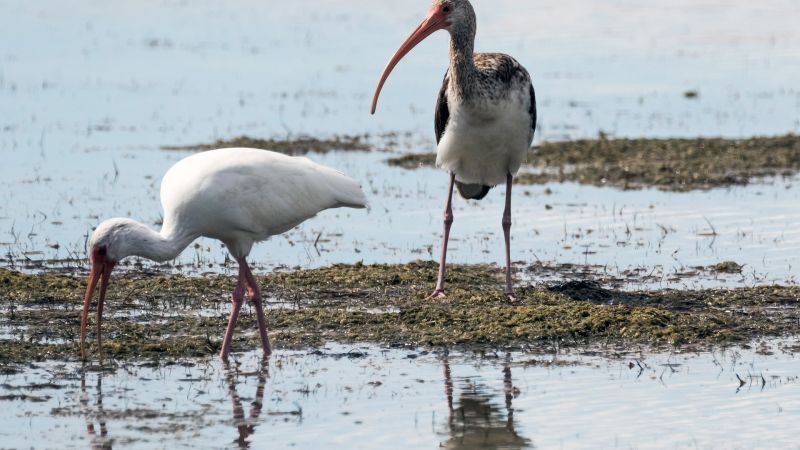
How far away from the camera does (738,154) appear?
17750mm

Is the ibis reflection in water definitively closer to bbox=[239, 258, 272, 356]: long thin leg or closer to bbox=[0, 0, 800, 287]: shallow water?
bbox=[239, 258, 272, 356]: long thin leg

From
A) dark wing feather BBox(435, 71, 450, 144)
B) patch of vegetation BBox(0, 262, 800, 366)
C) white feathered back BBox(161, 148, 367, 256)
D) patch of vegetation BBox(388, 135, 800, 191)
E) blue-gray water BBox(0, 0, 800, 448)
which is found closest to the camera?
blue-gray water BBox(0, 0, 800, 448)

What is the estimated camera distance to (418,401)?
842 centimetres

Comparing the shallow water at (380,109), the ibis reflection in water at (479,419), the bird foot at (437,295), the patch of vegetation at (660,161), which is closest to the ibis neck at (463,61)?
the bird foot at (437,295)

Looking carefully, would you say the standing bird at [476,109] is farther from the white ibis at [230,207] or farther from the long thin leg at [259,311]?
the long thin leg at [259,311]

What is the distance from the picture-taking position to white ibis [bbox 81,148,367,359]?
9086 millimetres

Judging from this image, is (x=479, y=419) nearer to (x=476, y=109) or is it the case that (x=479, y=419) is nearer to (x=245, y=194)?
(x=245, y=194)

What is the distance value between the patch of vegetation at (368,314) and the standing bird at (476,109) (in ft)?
1.47

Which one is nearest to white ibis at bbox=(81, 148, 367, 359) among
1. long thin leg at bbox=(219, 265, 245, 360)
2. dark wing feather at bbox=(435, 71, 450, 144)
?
long thin leg at bbox=(219, 265, 245, 360)

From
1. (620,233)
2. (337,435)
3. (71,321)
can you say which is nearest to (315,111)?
(620,233)

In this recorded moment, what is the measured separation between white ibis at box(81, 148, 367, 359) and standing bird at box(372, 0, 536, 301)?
1.63 metres

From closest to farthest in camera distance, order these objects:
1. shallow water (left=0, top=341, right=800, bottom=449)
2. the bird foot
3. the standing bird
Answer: shallow water (left=0, top=341, right=800, bottom=449)
the bird foot
the standing bird

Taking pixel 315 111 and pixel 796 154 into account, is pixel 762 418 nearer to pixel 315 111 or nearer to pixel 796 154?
pixel 796 154

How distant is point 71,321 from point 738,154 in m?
9.98
